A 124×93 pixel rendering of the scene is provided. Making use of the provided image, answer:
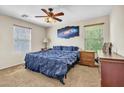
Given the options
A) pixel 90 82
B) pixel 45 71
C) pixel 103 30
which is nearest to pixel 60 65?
pixel 45 71

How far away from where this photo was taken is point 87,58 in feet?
13.4

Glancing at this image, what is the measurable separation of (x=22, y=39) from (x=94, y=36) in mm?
2856

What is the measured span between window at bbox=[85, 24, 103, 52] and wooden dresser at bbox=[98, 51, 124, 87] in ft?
6.39

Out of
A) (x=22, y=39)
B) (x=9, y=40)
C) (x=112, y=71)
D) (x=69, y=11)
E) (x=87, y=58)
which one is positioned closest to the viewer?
(x=112, y=71)

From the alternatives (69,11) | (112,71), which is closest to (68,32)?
(69,11)

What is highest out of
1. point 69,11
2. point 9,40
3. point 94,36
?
point 69,11

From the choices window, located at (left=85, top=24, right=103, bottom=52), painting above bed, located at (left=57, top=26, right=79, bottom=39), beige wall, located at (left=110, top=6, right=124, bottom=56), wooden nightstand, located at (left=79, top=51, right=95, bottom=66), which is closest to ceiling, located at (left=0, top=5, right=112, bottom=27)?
painting above bed, located at (left=57, top=26, right=79, bottom=39)

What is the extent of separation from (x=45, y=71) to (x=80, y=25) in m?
2.20

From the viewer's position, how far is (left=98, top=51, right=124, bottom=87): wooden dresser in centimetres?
157

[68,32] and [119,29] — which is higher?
[68,32]

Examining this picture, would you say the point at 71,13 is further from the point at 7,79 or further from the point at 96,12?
the point at 7,79

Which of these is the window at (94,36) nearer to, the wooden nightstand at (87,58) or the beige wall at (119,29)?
the wooden nightstand at (87,58)

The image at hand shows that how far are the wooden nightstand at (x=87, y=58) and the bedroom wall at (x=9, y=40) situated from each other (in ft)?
5.94

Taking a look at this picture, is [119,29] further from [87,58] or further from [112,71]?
[87,58]
